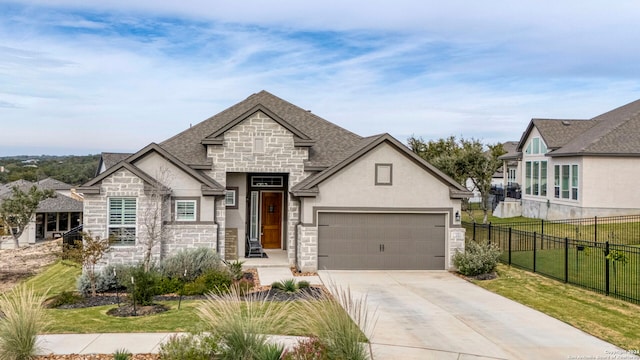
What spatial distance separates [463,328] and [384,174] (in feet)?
28.9

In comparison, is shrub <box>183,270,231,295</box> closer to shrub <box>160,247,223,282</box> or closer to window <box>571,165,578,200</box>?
shrub <box>160,247,223,282</box>

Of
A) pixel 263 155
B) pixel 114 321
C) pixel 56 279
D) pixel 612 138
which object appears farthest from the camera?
pixel 612 138

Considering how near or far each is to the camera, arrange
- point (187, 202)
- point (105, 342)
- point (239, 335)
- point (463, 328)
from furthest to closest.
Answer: point (187, 202), point (463, 328), point (105, 342), point (239, 335)

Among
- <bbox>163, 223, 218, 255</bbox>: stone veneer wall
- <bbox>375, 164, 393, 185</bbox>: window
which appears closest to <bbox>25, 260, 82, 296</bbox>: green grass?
<bbox>163, 223, 218, 255</bbox>: stone veneer wall

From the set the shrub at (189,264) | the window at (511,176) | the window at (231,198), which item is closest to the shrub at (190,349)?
the shrub at (189,264)

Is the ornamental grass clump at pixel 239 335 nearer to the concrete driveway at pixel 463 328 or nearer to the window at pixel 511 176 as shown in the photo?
the concrete driveway at pixel 463 328

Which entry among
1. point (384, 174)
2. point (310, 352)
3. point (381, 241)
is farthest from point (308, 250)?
point (310, 352)

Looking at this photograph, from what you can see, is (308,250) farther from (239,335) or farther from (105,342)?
(239,335)

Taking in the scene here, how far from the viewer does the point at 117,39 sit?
23.4 metres

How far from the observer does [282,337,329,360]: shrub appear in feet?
26.4

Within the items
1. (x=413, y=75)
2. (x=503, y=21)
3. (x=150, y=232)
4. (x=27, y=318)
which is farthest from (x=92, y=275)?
(x=413, y=75)

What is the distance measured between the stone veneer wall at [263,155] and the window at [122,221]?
12.3 feet

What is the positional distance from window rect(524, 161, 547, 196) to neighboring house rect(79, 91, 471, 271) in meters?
17.6

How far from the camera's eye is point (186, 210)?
19.1m
